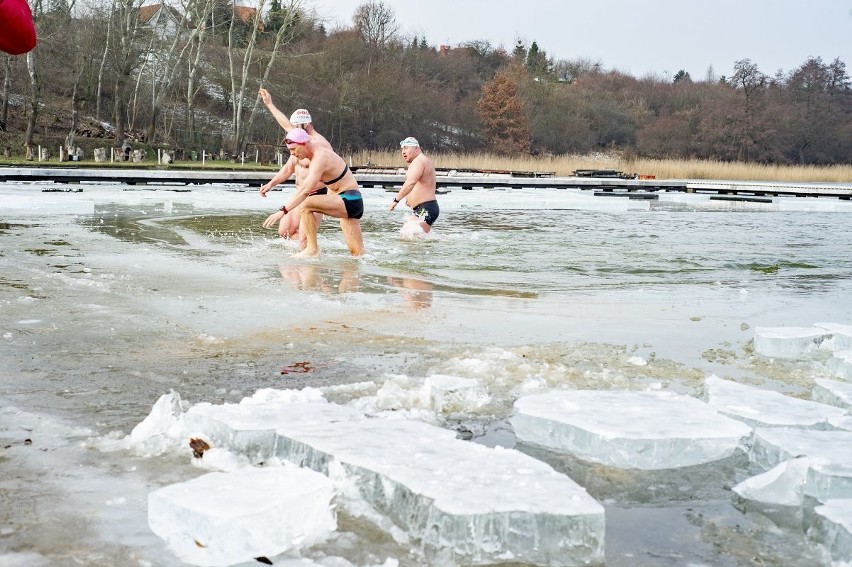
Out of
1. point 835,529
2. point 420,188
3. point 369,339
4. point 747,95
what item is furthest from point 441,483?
point 747,95

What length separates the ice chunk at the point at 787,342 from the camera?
5.06m

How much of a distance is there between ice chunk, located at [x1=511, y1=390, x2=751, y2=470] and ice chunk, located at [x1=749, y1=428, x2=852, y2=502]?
8cm

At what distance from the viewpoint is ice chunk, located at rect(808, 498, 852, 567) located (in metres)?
2.42

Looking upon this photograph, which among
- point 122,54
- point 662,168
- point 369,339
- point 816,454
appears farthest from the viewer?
point 122,54

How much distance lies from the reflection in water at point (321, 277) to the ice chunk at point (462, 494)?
13.6 ft

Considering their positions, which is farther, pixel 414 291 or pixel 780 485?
pixel 414 291

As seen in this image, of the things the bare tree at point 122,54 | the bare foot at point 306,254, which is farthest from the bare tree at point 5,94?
the bare foot at point 306,254

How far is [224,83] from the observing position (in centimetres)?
5356

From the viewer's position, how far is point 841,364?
4.60m

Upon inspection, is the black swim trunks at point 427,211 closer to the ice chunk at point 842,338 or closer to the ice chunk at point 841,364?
the ice chunk at point 842,338

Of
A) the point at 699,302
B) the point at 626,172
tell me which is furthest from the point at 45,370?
the point at 626,172

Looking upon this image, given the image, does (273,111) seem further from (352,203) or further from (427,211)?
(427,211)

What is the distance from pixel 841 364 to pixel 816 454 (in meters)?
1.74

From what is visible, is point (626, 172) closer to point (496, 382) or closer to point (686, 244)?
point (686, 244)
